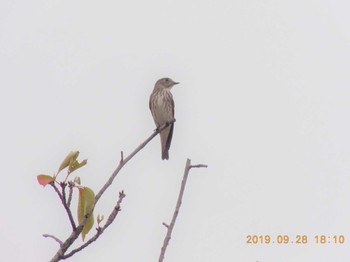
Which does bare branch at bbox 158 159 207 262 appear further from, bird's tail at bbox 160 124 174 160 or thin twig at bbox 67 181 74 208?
bird's tail at bbox 160 124 174 160

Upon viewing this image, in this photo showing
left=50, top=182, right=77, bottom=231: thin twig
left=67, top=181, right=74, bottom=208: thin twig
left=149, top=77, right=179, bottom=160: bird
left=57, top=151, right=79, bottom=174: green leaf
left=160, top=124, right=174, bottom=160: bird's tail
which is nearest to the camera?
left=50, top=182, right=77, bottom=231: thin twig

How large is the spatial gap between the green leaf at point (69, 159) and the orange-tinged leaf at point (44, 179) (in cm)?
9

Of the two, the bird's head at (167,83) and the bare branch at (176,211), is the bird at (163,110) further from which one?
the bare branch at (176,211)

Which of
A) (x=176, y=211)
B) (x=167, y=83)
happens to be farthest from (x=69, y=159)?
(x=167, y=83)

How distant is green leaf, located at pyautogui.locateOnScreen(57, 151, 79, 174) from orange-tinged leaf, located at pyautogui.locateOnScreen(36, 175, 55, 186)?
0.30ft

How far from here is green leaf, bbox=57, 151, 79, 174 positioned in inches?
176

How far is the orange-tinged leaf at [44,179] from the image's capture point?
434 centimetres

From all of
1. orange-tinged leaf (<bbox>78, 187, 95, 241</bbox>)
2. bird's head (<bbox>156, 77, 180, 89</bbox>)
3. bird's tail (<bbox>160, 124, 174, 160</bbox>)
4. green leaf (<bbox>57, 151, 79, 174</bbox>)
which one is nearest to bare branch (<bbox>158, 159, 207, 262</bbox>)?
orange-tinged leaf (<bbox>78, 187, 95, 241</bbox>)

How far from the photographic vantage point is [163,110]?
1367 cm

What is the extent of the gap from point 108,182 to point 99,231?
34 cm

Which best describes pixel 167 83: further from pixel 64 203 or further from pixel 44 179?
pixel 64 203

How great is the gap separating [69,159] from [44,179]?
0.65 ft

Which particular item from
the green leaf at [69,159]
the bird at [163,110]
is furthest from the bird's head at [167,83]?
the green leaf at [69,159]

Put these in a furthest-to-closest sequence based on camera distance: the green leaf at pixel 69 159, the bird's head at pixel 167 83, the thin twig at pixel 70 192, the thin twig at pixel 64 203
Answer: the bird's head at pixel 167 83 < the green leaf at pixel 69 159 < the thin twig at pixel 70 192 < the thin twig at pixel 64 203
